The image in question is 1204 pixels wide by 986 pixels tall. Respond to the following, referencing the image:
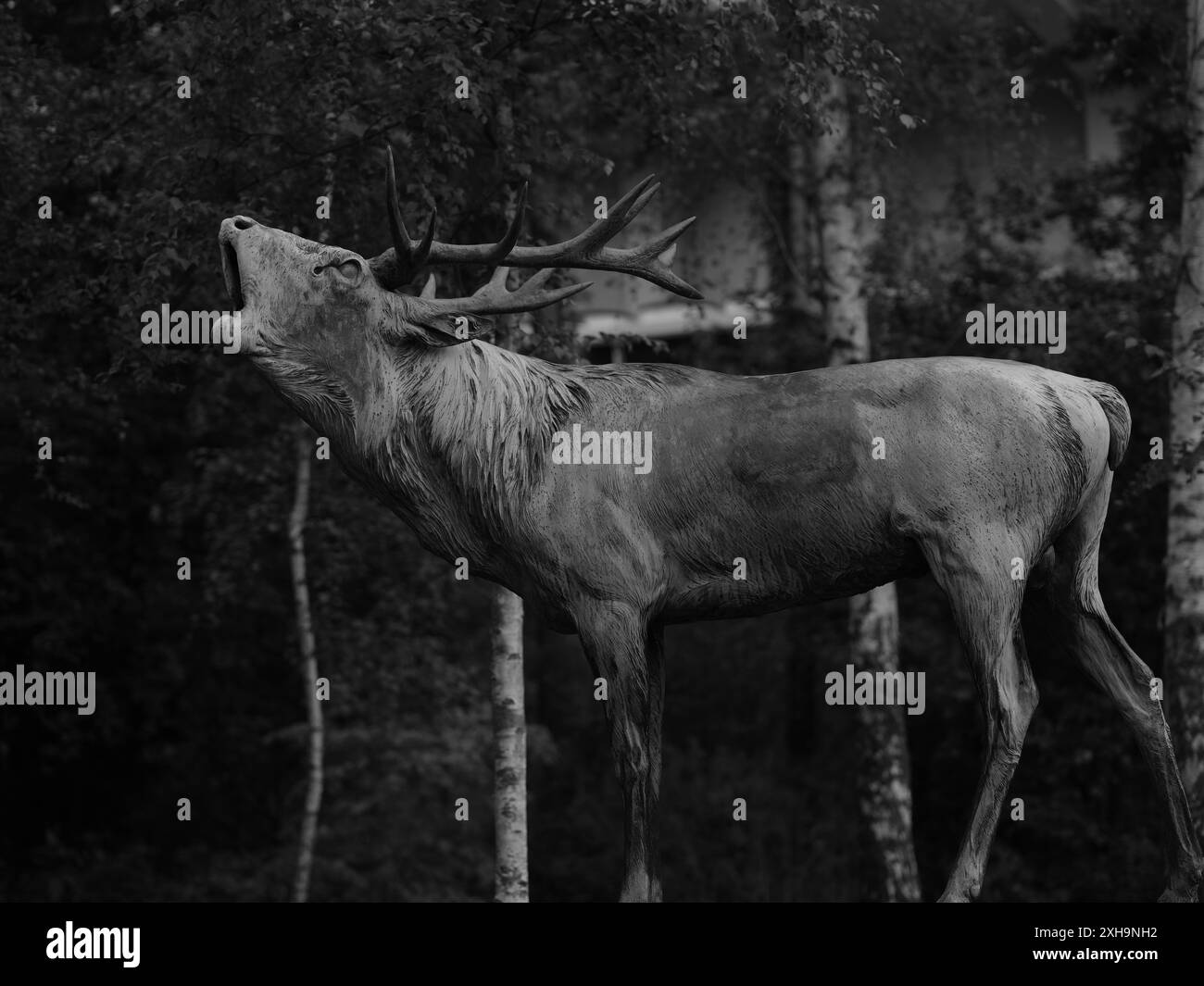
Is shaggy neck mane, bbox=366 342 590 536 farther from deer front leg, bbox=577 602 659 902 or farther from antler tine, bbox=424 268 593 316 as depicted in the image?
deer front leg, bbox=577 602 659 902

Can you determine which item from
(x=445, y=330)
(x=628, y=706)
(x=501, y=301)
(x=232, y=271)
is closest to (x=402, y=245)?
(x=445, y=330)

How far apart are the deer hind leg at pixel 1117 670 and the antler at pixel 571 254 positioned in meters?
1.79

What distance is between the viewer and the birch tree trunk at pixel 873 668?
13.6 meters

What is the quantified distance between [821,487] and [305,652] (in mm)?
8853

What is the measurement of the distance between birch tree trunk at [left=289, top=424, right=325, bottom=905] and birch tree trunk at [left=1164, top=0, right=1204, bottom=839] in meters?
6.69

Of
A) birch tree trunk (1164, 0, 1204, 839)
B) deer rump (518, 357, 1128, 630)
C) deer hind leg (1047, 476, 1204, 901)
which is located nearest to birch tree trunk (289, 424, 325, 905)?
birch tree trunk (1164, 0, 1204, 839)

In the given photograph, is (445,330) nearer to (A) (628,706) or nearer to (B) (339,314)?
(B) (339,314)

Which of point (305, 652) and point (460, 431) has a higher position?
point (460, 431)

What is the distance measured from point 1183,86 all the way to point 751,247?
865cm

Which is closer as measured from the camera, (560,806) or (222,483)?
(222,483)

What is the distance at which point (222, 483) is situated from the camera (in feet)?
48.3

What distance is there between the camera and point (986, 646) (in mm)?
6438
